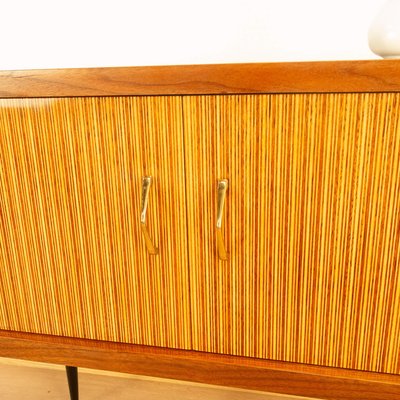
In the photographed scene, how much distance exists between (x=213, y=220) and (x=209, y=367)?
19 centimetres

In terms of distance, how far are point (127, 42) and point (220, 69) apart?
47 centimetres

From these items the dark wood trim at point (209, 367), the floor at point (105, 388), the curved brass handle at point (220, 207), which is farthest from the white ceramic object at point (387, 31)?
the floor at point (105, 388)

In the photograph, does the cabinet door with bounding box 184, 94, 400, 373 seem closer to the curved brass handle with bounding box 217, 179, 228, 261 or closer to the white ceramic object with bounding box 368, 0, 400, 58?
the curved brass handle with bounding box 217, 179, 228, 261

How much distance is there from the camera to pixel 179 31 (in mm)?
786

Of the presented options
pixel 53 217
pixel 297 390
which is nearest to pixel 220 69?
pixel 53 217

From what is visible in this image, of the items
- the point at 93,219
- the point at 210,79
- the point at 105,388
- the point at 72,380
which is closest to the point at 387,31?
the point at 210,79

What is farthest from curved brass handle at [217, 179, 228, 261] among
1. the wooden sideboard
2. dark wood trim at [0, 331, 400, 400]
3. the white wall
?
the white wall

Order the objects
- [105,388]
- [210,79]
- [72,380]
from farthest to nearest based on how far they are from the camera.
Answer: [105,388], [72,380], [210,79]

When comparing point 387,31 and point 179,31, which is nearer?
point 387,31

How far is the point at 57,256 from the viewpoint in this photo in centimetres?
53

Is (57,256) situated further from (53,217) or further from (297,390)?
(297,390)

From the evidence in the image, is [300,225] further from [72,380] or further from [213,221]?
[72,380]

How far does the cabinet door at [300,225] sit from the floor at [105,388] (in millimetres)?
399

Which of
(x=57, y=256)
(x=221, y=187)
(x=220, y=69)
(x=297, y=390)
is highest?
(x=220, y=69)
